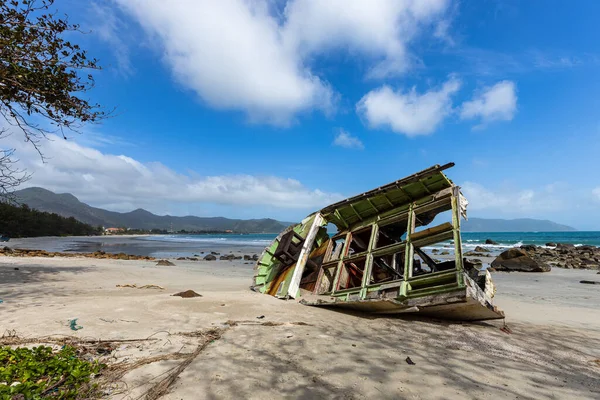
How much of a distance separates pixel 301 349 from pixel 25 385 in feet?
9.52

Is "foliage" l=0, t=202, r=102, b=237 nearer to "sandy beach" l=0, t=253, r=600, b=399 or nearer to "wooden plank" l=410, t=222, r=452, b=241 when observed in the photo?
"sandy beach" l=0, t=253, r=600, b=399

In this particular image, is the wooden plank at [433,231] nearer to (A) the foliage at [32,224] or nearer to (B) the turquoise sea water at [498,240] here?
(B) the turquoise sea water at [498,240]

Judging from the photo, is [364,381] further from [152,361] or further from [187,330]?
[187,330]

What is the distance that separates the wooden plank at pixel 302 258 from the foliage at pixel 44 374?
16.3 ft

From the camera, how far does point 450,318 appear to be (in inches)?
248

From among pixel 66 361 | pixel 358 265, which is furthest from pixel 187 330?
pixel 358 265

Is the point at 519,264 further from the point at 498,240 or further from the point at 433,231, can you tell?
the point at 498,240

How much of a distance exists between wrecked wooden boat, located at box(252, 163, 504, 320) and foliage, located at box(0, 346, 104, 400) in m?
4.85

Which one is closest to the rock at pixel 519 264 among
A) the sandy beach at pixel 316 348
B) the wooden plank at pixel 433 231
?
the sandy beach at pixel 316 348

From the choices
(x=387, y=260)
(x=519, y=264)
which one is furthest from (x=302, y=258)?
(x=519, y=264)

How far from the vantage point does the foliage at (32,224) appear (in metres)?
37.6

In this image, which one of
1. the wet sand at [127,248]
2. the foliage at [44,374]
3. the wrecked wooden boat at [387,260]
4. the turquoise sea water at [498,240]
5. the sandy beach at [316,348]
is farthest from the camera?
the turquoise sea water at [498,240]

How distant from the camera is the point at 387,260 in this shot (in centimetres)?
968

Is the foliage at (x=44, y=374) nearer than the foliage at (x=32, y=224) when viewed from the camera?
Yes
